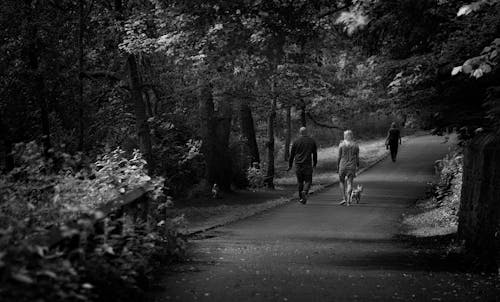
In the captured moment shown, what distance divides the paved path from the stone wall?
516 millimetres

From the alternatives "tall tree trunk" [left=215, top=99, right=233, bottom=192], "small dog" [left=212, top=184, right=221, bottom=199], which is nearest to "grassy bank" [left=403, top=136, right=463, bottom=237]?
"small dog" [left=212, top=184, right=221, bottom=199]

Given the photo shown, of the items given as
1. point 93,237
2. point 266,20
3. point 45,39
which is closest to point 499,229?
point 266,20

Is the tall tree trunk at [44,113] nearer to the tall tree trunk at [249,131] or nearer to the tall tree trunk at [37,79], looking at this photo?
the tall tree trunk at [37,79]

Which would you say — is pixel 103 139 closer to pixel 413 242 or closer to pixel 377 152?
pixel 413 242

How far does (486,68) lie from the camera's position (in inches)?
240

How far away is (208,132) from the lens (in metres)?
22.7

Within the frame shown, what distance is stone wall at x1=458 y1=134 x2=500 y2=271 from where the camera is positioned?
941 cm

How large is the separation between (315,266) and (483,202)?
8.23ft

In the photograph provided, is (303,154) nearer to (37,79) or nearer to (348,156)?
(348,156)

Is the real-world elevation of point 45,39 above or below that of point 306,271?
above

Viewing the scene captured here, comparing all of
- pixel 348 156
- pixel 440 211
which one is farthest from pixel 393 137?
pixel 440 211

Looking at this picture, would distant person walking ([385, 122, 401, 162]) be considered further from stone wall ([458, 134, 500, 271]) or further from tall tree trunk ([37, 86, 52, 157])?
stone wall ([458, 134, 500, 271])

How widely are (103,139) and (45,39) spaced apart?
3655 mm

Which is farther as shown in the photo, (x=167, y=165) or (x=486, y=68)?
(x=167, y=165)
